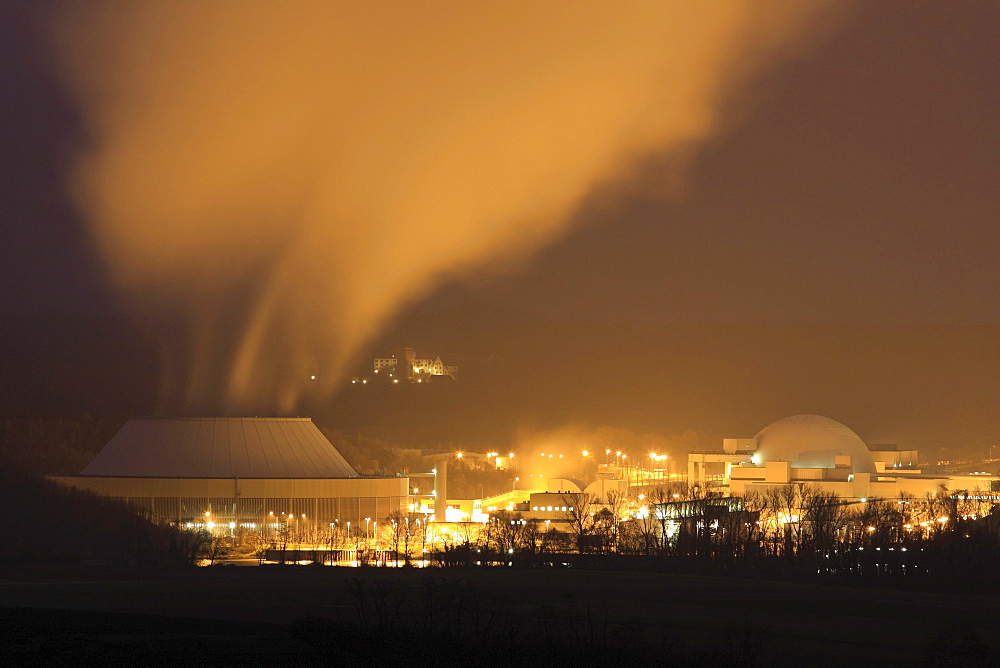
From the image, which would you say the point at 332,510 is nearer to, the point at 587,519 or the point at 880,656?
the point at 587,519

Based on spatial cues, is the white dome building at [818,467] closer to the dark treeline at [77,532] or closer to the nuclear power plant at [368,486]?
the nuclear power plant at [368,486]

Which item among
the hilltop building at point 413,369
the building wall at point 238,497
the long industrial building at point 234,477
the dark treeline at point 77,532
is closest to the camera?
the dark treeline at point 77,532

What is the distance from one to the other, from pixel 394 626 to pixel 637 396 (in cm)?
15458

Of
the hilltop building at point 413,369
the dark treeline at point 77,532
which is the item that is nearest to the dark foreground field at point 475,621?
the dark treeline at point 77,532

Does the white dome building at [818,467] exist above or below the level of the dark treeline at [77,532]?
above

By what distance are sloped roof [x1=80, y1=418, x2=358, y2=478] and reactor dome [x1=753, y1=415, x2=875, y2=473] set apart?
2802 centimetres

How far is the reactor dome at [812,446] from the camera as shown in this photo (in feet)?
278

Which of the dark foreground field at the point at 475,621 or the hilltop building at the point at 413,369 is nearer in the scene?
the dark foreground field at the point at 475,621

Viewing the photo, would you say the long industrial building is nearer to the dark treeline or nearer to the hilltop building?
the dark treeline

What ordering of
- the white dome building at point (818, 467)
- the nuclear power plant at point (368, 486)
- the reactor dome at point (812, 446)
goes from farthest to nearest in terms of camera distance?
1. the reactor dome at point (812, 446)
2. the white dome building at point (818, 467)
3. the nuclear power plant at point (368, 486)

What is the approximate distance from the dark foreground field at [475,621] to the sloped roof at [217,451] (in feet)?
91.2

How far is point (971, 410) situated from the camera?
575 feet

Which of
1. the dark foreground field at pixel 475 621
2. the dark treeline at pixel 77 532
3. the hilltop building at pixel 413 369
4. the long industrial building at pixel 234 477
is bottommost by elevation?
the dark foreground field at pixel 475 621

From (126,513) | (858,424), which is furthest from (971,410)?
(126,513)
